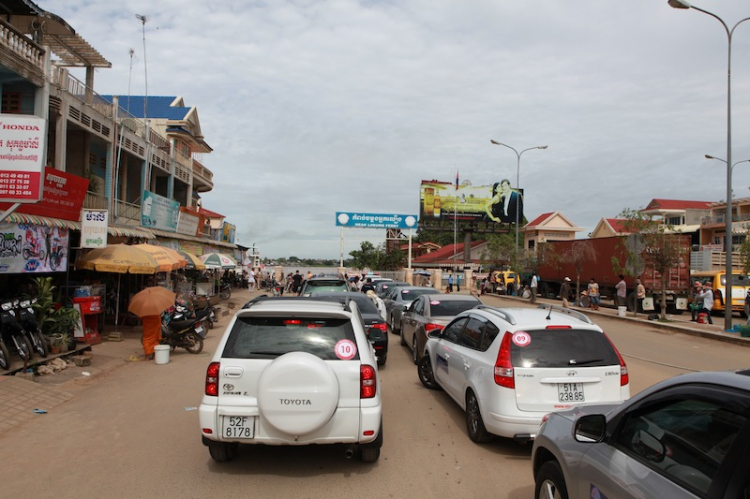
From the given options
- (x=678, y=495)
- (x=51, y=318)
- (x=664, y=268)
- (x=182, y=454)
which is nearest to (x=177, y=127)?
(x=51, y=318)

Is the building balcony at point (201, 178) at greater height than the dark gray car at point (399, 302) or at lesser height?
greater

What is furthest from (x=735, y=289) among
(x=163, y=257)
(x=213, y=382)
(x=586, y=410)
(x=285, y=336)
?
(x=213, y=382)

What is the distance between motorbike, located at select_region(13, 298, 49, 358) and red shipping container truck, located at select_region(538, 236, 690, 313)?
774 inches

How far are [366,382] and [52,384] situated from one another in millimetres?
6387

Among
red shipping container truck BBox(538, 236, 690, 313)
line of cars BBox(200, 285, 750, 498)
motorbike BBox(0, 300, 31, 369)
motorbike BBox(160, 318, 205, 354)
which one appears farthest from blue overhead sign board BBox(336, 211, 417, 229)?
line of cars BBox(200, 285, 750, 498)

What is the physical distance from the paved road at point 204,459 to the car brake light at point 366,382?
813 mm

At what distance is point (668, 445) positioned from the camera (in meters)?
2.65

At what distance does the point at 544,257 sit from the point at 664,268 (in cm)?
1414

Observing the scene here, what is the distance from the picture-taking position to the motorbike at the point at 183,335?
1232cm

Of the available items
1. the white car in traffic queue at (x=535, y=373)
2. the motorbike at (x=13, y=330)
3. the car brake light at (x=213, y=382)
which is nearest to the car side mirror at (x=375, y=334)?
the white car in traffic queue at (x=535, y=373)

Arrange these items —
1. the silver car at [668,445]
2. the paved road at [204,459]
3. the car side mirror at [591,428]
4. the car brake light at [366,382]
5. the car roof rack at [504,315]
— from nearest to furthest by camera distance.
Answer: the silver car at [668,445] → the car side mirror at [591,428] → the paved road at [204,459] → the car brake light at [366,382] → the car roof rack at [504,315]

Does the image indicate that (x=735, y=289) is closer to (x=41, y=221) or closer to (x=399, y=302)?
(x=399, y=302)

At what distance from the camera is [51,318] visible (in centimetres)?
998

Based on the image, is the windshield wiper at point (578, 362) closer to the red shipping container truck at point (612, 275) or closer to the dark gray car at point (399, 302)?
the dark gray car at point (399, 302)
